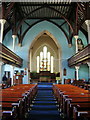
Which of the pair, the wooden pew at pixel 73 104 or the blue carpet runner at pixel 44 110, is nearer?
the wooden pew at pixel 73 104

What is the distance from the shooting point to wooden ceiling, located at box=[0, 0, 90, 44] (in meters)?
14.0

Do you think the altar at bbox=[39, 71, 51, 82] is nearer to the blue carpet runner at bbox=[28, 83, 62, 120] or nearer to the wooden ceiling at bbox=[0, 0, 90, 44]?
the wooden ceiling at bbox=[0, 0, 90, 44]

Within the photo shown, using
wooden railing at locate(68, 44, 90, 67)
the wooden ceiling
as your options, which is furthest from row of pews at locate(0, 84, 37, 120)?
the wooden ceiling

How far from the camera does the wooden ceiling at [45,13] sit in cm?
1403

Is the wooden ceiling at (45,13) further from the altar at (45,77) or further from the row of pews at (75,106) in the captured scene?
the row of pews at (75,106)

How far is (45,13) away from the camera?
19.7 meters

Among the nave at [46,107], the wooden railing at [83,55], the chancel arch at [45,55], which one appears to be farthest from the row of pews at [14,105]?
the chancel arch at [45,55]

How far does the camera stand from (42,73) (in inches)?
962

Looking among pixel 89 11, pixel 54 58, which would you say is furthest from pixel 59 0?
pixel 54 58

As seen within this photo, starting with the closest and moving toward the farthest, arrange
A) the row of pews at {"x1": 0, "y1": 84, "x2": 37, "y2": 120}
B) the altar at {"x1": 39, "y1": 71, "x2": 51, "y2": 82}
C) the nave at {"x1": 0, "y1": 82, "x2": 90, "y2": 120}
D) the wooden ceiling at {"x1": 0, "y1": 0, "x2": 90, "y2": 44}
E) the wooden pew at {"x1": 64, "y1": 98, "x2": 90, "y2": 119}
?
the row of pews at {"x1": 0, "y1": 84, "x2": 37, "y2": 120}
the nave at {"x1": 0, "y1": 82, "x2": 90, "y2": 120}
the wooden pew at {"x1": 64, "y1": 98, "x2": 90, "y2": 119}
the wooden ceiling at {"x1": 0, "y1": 0, "x2": 90, "y2": 44}
the altar at {"x1": 39, "y1": 71, "x2": 51, "y2": 82}

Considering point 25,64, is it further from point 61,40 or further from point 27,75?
point 61,40

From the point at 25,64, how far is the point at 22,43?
120 inches

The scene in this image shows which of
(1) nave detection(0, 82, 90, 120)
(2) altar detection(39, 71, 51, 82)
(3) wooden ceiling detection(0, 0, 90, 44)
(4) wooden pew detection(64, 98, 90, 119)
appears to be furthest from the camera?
(2) altar detection(39, 71, 51, 82)

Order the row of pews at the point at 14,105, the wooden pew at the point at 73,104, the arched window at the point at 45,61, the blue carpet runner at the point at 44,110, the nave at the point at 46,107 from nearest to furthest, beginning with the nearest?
1. the row of pews at the point at 14,105
2. the nave at the point at 46,107
3. the wooden pew at the point at 73,104
4. the blue carpet runner at the point at 44,110
5. the arched window at the point at 45,61
